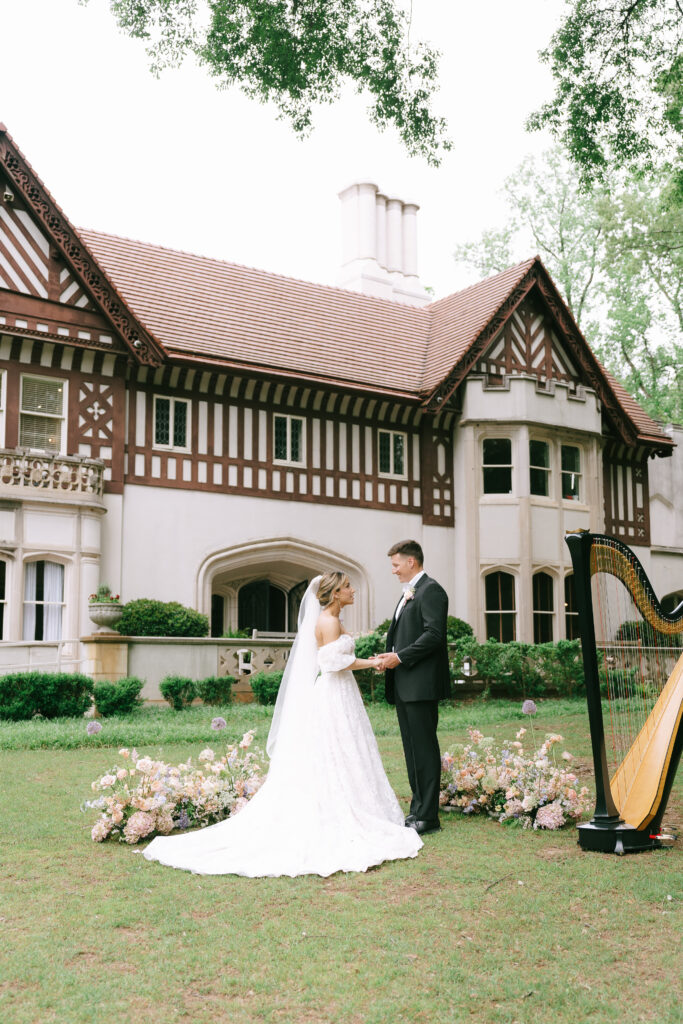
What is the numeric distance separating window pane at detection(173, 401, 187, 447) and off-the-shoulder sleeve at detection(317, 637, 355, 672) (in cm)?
1431

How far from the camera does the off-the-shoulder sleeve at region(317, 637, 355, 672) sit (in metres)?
7.80

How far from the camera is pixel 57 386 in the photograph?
2022 centimetres

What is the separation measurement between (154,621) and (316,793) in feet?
40.1

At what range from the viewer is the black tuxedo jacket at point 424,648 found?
7906mm

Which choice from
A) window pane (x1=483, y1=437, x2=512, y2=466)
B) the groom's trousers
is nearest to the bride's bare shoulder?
the groom's trousers

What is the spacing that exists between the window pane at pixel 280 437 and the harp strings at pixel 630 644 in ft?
48.3

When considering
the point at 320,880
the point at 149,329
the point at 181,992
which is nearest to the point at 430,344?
the point at 149,329

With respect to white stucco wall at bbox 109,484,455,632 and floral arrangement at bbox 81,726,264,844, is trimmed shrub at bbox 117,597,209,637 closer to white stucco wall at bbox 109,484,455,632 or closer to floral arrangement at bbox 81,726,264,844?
white stucco wall at bbox 109,484,455,632

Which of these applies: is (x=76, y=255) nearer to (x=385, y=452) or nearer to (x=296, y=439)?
(x=296, y=439)

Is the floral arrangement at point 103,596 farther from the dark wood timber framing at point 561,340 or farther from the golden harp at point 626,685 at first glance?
the golden harp at point 626,685

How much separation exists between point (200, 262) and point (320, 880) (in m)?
21.6

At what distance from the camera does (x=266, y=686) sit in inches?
690

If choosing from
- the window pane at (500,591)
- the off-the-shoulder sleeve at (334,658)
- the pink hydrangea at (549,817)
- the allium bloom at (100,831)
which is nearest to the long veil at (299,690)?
the off-the-shoulder sleeve at (334,658)

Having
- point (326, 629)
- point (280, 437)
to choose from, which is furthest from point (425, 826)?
point (280, 437)
